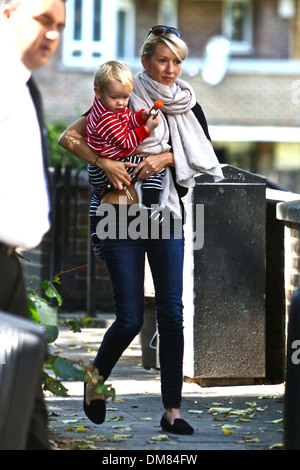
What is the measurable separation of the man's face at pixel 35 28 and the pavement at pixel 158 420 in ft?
6.10

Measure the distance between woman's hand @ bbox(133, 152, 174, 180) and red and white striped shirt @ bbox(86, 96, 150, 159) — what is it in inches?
3.5

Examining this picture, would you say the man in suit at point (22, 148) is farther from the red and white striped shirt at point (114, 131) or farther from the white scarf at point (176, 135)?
the white scarf at point (176, 135)

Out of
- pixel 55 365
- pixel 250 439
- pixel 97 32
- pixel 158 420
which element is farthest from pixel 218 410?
pixel 97 32

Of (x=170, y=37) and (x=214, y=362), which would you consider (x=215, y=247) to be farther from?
(x=170, y=37)

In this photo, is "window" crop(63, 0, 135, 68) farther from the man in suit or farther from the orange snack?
the man in suit

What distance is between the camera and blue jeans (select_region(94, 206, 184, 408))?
17.3 feet

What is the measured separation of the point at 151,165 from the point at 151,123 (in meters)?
0.21

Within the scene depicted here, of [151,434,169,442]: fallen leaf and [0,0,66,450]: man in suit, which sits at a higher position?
[0,0,66,450]: man in suit

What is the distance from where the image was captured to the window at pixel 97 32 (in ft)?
84.8

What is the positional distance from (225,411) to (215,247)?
113 cm

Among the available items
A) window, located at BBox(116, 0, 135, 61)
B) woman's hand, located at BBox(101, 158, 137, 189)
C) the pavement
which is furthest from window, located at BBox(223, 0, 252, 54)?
woman's hand, located at BBox(101, 158, 137, 189)

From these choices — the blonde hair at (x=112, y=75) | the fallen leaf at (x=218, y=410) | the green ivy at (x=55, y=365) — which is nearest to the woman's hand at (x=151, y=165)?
the blonde hair at (x=112, y=75)

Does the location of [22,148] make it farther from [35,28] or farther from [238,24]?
[238,24]

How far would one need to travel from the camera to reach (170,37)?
5277 mm
